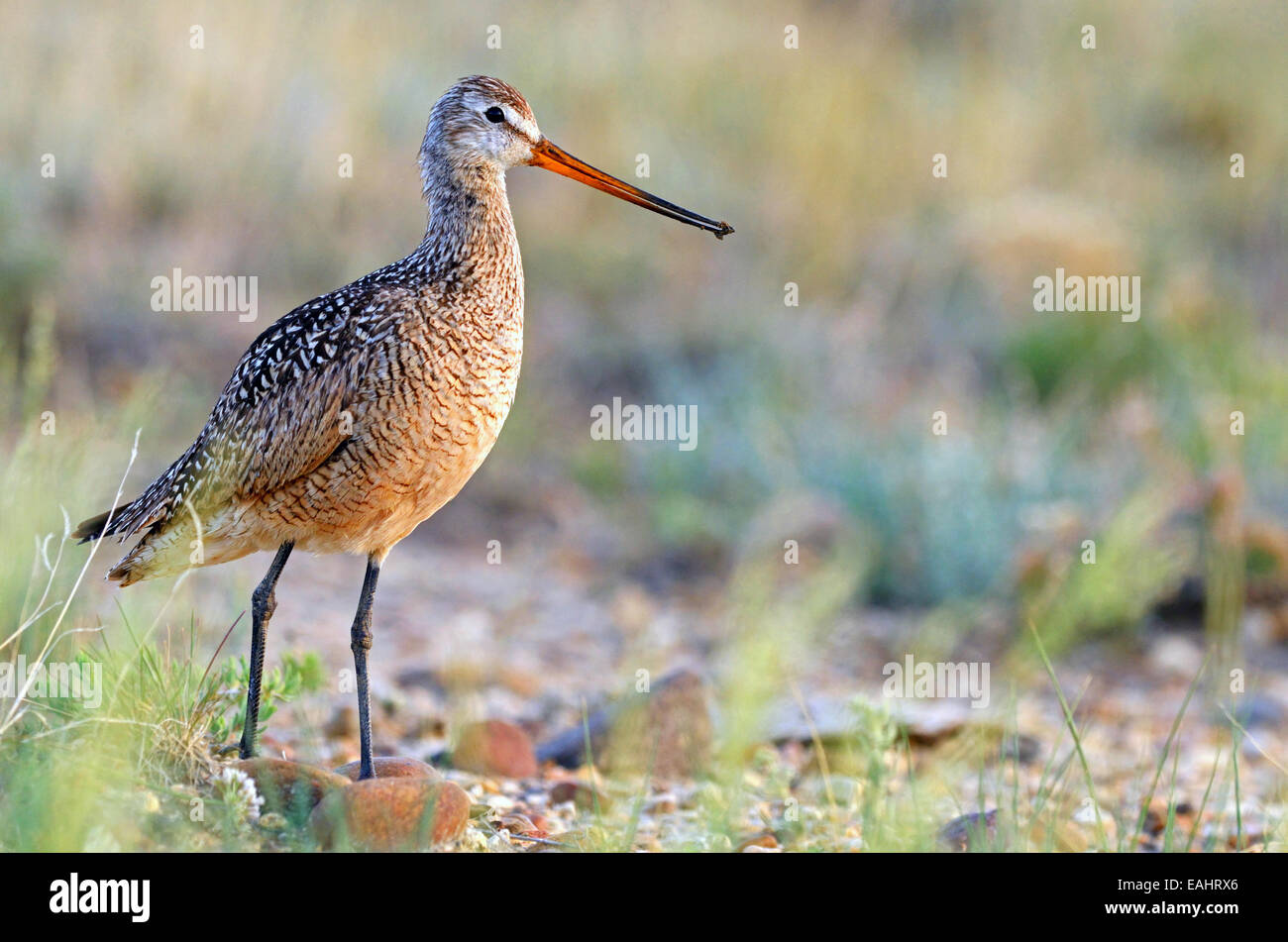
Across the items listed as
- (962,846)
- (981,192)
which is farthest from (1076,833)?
(981,192)

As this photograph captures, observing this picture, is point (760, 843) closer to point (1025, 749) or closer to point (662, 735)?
point (662, 735)

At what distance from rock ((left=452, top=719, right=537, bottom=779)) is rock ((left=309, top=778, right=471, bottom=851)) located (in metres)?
1.27

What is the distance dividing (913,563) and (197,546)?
180 inches

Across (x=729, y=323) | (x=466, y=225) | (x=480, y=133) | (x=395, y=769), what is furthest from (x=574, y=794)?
(x=729, y=323)

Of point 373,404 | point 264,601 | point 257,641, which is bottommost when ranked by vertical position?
point 257,641

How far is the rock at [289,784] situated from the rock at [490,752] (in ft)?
3.66

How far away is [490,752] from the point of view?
4.92 m

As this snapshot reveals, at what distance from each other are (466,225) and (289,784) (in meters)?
1.65

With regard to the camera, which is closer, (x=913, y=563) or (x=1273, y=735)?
(x=1273, y=735)

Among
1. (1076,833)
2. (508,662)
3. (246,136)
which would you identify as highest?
(246,136)

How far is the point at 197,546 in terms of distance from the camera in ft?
13.8

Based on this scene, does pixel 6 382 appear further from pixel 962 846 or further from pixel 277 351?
pixel 962 846

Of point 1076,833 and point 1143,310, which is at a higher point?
point 1143,310

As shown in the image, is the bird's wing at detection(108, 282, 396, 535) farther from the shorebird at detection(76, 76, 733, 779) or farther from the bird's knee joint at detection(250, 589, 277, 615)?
the bird's knee joint at detection(250, 589, 277, 615)
